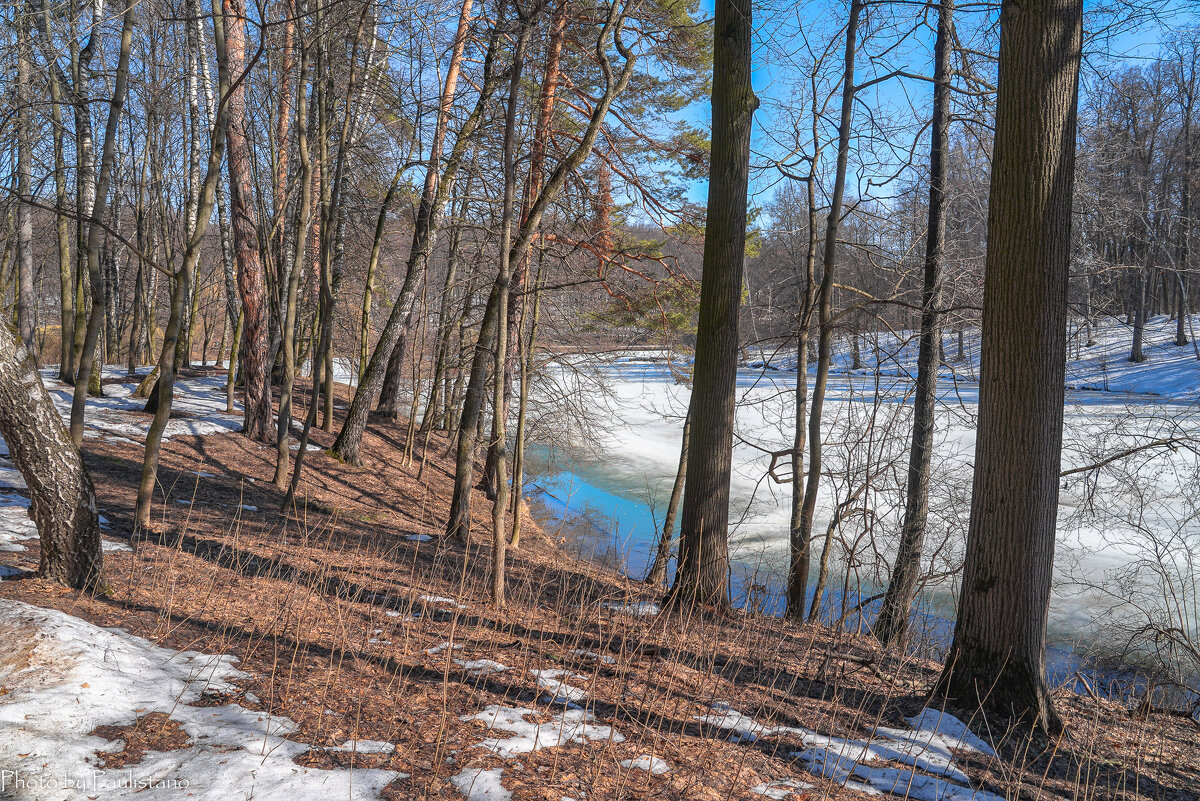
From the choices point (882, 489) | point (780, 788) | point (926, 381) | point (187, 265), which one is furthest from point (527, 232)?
point (926, 381)

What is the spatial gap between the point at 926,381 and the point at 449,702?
6.10 m

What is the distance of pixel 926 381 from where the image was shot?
730 cm

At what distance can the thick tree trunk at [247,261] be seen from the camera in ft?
29.8

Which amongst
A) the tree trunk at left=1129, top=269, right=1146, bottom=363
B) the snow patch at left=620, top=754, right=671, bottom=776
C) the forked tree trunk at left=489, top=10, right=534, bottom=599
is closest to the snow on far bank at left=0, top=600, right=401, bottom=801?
the snow patch at left=620, top=754, right=671, bottom=776

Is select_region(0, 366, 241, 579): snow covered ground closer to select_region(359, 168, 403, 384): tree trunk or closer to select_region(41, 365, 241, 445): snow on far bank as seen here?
select_region(41, 365, 241, 445): snow on far bank

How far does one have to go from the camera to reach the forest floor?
2.61m

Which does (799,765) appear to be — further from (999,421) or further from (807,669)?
(999,421)

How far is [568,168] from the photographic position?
5.02m

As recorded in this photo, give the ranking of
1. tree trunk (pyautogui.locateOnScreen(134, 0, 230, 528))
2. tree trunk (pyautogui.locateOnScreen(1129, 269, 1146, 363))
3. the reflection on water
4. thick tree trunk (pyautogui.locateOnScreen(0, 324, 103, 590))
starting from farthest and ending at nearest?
tree trunk (pyautogui.locateOnScreen(1129, 269, 1146, 363))
the reflection on water
tree trunk (pyautogui.locateOnScreen(134, 0, 230, 528))
thick tree trunk (pyautogui.locateOnScreen(0, 324, 103, 590))

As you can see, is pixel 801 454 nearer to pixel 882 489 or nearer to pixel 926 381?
pixel 882 489

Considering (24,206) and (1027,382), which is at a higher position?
(24,206)

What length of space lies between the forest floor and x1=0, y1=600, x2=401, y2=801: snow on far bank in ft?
0.03

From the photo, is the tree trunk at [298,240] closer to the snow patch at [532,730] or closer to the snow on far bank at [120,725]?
the snow on far bank at [120,725]

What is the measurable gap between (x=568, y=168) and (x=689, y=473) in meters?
2.71
